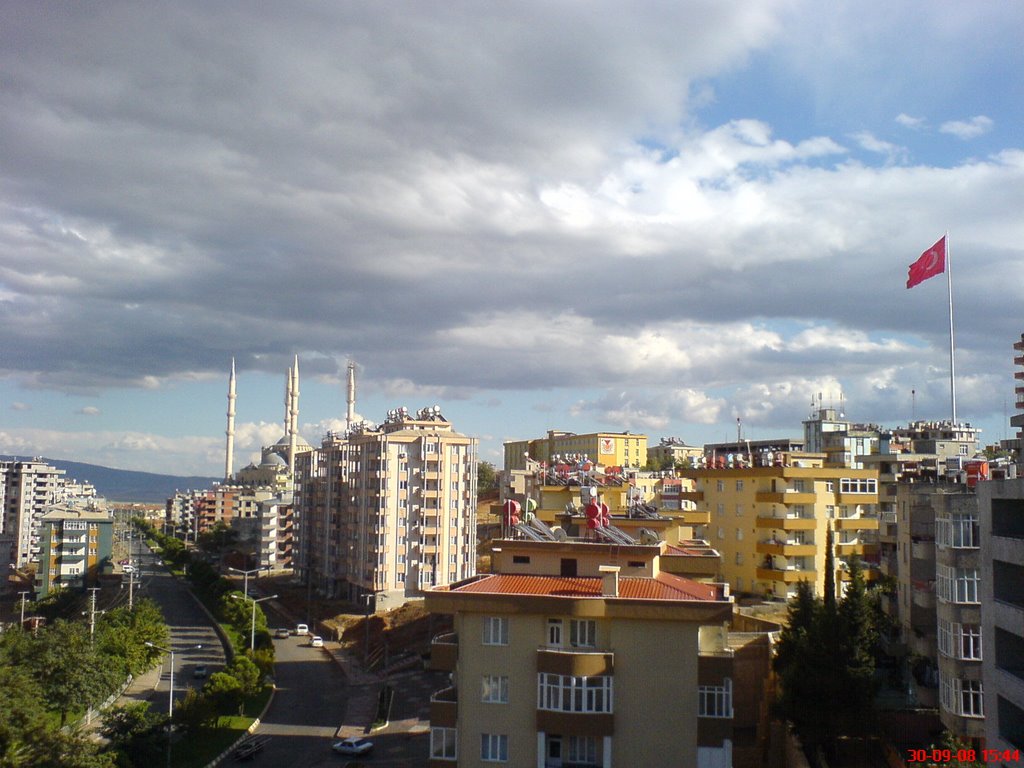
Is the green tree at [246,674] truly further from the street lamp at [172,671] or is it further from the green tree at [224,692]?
the street lamp at [172,671]

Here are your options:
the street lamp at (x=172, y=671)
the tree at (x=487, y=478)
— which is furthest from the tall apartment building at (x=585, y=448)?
the street lamp at (x=172, y=671)

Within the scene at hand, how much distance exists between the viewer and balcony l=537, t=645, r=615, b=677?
2616cm

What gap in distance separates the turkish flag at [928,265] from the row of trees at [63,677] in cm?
3847

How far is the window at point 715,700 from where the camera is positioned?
85.7 feet

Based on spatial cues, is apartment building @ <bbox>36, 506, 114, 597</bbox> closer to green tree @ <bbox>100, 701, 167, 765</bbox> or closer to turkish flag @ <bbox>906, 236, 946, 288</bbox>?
green tree @ <bbox>100, 701, 167, 765</bbox>

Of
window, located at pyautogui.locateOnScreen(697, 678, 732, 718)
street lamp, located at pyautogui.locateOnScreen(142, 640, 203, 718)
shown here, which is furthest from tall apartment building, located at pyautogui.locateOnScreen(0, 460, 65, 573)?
window, located at pyautogui.locateOnScreen(697, 678, 732, 718)

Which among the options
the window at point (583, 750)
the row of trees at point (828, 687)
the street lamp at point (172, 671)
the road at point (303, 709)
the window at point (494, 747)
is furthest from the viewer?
the street lamp at point (172, 671)

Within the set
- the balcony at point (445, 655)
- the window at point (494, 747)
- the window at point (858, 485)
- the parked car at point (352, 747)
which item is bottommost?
the parked car at point (352, 747)

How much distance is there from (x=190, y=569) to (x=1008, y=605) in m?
105

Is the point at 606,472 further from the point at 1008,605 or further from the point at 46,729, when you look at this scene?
the point at 1008,605

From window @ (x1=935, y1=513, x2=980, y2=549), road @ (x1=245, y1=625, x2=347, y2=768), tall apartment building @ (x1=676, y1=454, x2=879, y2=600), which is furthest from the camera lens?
tall apartment building @ (x1=676, y1=454, x2=879, y2=600)

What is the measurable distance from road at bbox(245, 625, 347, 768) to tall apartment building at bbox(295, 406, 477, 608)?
10.1 metres

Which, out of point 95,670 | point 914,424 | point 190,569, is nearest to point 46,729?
point 95,670

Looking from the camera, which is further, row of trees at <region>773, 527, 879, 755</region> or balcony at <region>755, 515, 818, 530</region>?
balcony at <region>755, 515, 818, 530</region>
